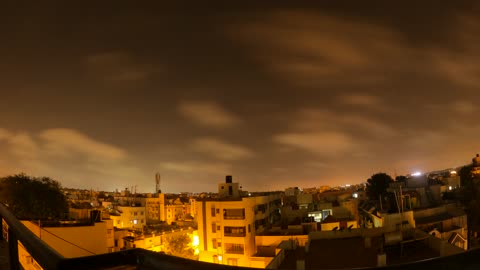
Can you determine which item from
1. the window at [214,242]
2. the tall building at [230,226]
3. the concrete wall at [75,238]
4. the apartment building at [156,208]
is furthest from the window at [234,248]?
the apartment building at [156,208]

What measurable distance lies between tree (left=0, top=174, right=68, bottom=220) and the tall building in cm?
1273

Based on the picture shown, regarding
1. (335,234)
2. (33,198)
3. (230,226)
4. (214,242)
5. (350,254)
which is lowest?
(214,242)

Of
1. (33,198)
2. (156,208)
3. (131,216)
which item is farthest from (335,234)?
(156,208)

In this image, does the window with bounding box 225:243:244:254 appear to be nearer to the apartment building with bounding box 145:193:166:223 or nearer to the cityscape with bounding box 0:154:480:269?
the cityscape with bounding box 0:154:480:269

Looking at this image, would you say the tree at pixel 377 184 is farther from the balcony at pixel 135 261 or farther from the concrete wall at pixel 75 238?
the balcony at pixel 135 261

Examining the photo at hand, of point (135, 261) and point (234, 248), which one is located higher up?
point (135, 261)

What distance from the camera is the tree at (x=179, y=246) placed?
122 ft

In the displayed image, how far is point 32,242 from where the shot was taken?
193 cm

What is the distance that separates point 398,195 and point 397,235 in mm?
14092

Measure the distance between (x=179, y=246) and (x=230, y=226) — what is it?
6079mm

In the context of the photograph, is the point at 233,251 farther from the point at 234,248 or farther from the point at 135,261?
the point at 135,261

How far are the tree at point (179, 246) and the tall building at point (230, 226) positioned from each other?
1.79 metres

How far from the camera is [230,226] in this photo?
35.3 meters

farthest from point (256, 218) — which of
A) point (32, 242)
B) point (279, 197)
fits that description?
point (32, 242)
